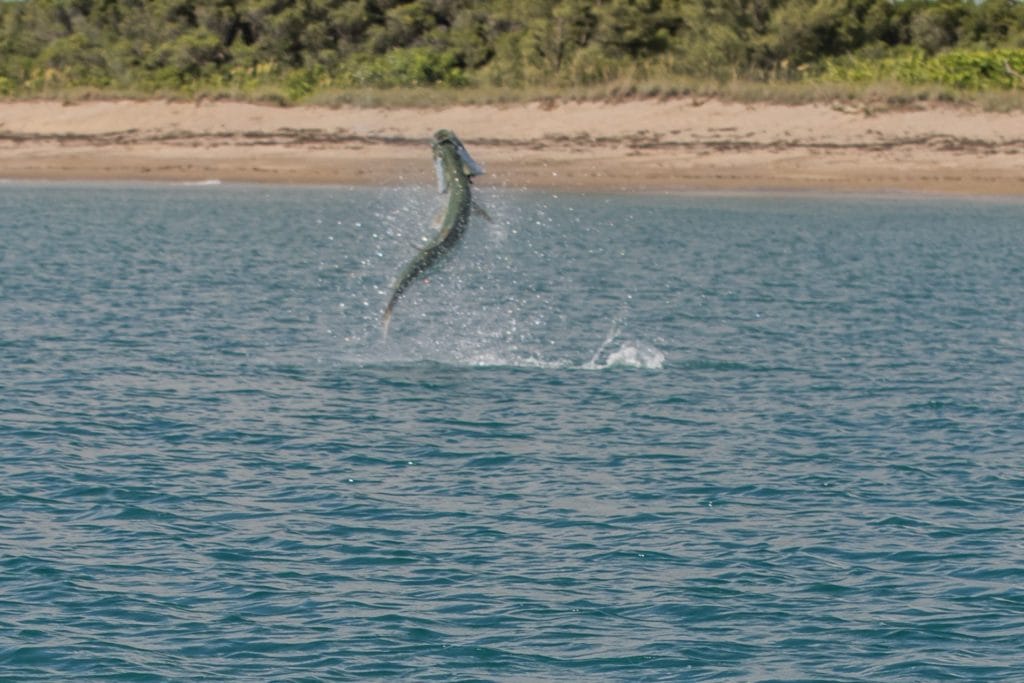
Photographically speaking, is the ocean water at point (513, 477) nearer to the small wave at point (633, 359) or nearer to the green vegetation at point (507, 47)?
the small wave at point (633, 359)

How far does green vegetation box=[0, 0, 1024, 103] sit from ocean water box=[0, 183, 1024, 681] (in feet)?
62.5

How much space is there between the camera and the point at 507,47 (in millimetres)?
49625

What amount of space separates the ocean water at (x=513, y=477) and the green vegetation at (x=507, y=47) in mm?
19065

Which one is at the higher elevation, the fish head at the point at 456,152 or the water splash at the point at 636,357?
the fish head at the point at 456,152

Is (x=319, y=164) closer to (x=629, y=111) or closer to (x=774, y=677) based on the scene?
(x=629, y=111)

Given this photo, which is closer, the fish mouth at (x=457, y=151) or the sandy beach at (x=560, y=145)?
the fish mouth at (x=457, y=151)

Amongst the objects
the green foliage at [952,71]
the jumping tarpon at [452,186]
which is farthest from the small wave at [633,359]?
the green foliage at [952,71]

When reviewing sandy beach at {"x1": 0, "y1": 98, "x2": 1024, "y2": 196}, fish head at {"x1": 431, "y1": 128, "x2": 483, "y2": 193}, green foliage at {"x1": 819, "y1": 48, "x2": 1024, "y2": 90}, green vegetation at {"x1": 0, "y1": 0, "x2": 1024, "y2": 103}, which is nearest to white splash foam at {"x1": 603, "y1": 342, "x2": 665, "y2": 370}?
fish head at {"x1": 431, "y1": 128, "x2": 483, "y2": 193}

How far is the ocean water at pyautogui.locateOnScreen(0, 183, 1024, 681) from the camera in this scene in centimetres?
933

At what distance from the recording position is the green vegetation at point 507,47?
4459 centimetres

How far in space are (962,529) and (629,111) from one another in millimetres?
31476

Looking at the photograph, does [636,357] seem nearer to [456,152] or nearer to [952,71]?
[456,152]

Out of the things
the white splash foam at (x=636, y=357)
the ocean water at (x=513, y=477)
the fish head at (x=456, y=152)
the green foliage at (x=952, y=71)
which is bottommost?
the white splash foam at (x=636, y=357)

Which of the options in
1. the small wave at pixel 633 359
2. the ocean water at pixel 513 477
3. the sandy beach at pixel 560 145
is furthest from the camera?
the sandy beach at pixel 560 145
